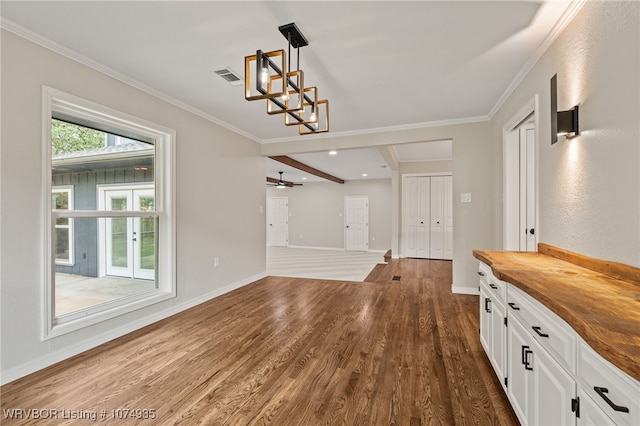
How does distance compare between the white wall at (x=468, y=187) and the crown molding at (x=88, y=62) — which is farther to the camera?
the white wall at (x=468, y=187)

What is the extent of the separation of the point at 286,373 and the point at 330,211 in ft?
27.2

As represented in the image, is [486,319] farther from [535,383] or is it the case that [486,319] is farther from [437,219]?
[437,219]

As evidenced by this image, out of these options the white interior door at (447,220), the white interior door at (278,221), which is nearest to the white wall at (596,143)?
the white interior door at (447,220)

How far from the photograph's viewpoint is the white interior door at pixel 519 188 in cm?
315

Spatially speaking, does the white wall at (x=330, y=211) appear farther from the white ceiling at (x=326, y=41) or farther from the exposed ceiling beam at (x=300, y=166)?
the white ceiling at (x=326, y=41)

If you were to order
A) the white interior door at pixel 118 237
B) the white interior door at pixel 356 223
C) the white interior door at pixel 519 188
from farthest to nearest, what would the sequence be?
the white interior door at pixel 356 223 → the white interior door at pixel 519 188 → the white interior door at pixel 118 237

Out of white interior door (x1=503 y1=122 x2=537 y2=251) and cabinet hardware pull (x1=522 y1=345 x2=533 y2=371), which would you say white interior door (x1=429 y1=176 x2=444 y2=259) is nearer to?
white interior door (x1=503 y1=122 x2=537 y2=251)

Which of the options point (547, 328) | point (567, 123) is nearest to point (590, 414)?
point (547, 328)

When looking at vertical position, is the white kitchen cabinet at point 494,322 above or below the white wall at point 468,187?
below

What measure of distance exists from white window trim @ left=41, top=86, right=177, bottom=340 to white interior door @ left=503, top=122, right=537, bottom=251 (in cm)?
399

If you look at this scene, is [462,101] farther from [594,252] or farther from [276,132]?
[276,132]

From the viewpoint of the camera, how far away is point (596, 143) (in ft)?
5.39

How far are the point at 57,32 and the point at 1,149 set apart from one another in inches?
38.6

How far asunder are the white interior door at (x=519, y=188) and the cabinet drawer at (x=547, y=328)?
77.9 inches
